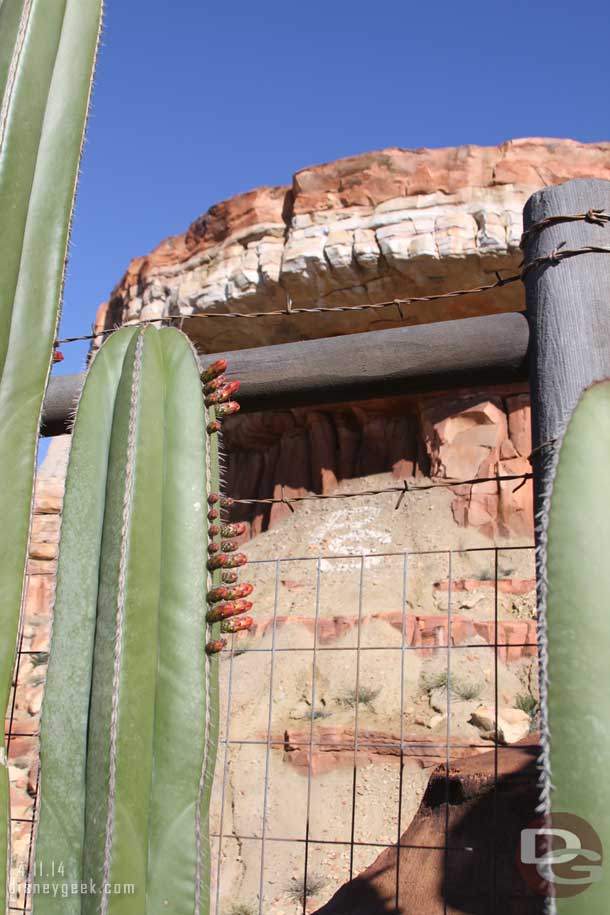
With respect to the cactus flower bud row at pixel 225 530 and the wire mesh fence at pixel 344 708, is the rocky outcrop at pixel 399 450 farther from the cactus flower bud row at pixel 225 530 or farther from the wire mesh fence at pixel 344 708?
the cactus flower bud row at pixel 225 530

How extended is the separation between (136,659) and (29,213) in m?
0.86

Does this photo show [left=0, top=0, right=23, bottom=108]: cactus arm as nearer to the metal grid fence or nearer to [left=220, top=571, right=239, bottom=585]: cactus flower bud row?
[left=220, top=571, right=239, bottom=585]: cactus flower bud row

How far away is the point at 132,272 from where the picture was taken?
1691cm

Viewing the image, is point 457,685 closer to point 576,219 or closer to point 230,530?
point 576,219

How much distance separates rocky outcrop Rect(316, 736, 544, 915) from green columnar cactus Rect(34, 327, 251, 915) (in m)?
1.41

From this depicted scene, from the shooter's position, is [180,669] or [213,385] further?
[213,385]

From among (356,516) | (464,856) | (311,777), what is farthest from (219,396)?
(356,516)

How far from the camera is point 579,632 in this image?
3.33 ft

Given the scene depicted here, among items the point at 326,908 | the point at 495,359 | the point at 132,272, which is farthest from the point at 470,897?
the point at 132,272

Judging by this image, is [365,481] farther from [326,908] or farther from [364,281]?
[326,908]

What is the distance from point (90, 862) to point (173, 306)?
48.0 ft

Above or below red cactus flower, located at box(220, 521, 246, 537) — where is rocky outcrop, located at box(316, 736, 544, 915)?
below

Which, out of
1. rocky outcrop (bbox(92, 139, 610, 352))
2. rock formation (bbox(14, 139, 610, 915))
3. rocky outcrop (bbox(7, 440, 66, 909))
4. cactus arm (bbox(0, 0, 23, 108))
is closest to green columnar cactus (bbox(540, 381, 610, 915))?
cactus arm (bbox(0, 0, 23, 108))

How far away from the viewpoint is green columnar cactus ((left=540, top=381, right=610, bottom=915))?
94 cm
